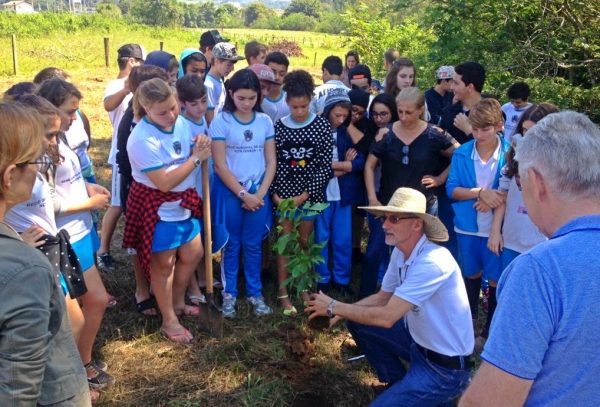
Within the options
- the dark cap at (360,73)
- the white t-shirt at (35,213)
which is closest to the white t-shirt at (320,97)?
the dark cap at (360,73)

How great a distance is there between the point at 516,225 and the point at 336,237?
158cm

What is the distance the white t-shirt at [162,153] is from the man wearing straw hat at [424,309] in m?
1.36

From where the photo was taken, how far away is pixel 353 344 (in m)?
4.14

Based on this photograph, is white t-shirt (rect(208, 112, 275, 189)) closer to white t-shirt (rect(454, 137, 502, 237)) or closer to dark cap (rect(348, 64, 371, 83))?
white t-shirt (rect(454, 137, 502, 237))

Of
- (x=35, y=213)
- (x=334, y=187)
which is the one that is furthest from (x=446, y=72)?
(x=35, y=213)

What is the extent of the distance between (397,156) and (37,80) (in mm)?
2973

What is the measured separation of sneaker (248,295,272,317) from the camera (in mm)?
4473

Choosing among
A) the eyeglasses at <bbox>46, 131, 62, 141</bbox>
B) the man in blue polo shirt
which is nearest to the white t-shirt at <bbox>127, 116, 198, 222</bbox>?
the eyeglasses at <bbox>46, 131, 62, 141</bbox>

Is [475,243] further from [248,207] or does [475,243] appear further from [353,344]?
[248,207]

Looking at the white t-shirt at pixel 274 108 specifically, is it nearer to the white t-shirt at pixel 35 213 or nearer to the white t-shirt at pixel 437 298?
the white t-shirt at pixel 437 298

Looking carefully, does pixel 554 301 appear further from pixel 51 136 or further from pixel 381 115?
pixel 381 115

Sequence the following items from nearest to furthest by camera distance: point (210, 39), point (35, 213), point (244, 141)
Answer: point (35, 213), point (244, 141), point (210, 39)

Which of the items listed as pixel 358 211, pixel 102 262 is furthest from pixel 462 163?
pixel 102 262

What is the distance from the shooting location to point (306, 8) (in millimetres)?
102375
